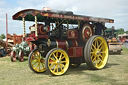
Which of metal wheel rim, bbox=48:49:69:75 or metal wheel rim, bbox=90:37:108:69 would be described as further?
metal wheel rim, bbox=90:37:108:69

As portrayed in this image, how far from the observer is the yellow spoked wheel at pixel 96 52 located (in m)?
6.68

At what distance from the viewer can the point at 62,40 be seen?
6.86 meters

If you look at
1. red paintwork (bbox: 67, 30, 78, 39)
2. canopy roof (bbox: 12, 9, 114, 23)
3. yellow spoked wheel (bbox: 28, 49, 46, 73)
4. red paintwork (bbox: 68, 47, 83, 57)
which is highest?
canopy roof (bbox: 12, 9, 114, 23)

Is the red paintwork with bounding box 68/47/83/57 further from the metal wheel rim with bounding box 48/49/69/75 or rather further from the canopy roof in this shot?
the canopy roof

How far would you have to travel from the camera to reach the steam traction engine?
599 centimetres

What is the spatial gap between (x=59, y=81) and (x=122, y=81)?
1.86m

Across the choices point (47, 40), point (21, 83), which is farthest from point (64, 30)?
point (21, 83)

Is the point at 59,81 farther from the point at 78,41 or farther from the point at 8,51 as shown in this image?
the point at 8,51

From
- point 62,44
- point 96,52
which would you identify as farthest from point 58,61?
point 96,52

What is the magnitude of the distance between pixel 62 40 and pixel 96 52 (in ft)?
4.98

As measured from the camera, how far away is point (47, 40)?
20.7 ft

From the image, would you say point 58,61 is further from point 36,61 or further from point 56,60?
point 36,61

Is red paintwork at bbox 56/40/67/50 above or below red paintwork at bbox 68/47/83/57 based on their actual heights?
above

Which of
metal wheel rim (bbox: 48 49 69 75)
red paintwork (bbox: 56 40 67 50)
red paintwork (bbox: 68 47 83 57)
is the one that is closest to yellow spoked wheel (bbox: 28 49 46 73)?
metal wheel rim (bbox: 48 49 69 75)
